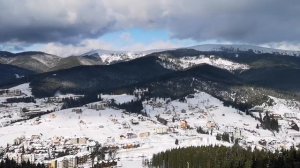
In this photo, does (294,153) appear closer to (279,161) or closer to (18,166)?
(279,161)

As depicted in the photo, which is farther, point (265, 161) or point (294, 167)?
point (265, 161)

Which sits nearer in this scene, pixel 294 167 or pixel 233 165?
pixel 294 167

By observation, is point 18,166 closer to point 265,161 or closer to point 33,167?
point 33,167

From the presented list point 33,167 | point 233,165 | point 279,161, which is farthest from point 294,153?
point 33,167

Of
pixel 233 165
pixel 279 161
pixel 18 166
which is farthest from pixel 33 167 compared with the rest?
pixel 279 161

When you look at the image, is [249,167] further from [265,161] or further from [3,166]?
[3,166]

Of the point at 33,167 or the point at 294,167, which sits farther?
the point at 33,167

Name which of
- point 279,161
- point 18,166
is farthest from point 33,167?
point 279,161
